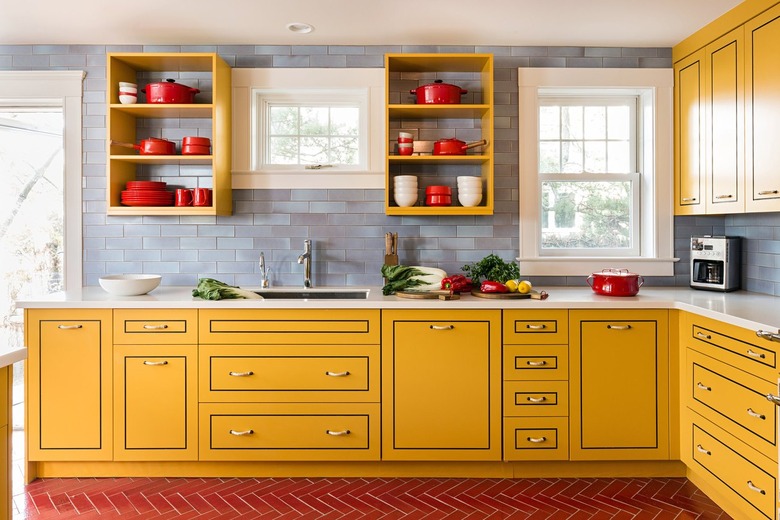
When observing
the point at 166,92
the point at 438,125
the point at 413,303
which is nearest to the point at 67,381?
the point at 166,92

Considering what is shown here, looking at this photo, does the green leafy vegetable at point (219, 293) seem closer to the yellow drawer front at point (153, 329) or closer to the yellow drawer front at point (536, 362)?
the yellow drawer front at point (153, 329)

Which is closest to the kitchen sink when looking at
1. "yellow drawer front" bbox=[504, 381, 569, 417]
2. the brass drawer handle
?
"yellow drawer front" bbox=[504, 381, 569, 417]

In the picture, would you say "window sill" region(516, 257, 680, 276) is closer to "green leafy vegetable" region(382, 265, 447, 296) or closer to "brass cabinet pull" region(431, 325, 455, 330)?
"green leafy vegetable" region(382, 265, 447, 296)

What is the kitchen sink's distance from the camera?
3.78 m

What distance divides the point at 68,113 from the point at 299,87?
4.99ft

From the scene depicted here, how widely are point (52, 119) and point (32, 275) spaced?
3.54ft

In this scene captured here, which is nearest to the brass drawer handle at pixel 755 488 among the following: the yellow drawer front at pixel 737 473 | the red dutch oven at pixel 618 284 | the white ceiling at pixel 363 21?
the yellow drawer front at pixel 737 473

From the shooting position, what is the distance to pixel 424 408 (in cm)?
325

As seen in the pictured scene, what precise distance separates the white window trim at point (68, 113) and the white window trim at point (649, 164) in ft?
9.53

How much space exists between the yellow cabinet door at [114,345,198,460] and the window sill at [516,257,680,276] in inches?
86.1

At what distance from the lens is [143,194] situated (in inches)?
146

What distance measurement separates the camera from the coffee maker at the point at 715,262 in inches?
140

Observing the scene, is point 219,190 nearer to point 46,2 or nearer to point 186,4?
point 186,4

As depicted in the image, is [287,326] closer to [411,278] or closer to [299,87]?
[411,278]
